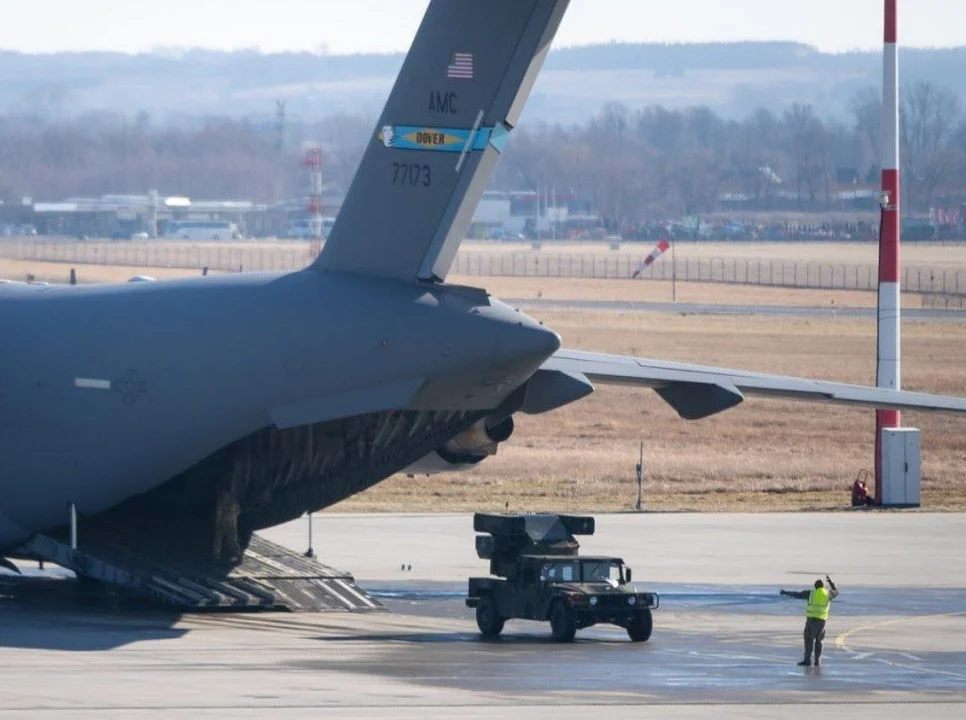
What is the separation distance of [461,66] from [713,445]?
24244mm

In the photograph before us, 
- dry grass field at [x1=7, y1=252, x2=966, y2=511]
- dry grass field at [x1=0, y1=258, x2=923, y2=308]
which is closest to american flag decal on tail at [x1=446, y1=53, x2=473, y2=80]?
dry grass field at [x1=7, y1=252, x2=966, y2=511]

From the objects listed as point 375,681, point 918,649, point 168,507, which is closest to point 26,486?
point 168,507

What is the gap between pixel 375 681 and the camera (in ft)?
61.4

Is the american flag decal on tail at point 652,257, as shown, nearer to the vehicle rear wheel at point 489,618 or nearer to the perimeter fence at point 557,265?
the perimeter fence at point 557,265

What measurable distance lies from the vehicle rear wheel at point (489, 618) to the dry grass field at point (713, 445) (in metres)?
12.1

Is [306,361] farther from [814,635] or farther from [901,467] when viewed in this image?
[901,467]

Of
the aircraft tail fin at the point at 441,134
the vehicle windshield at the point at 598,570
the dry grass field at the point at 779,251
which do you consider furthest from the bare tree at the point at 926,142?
the aircraft tail fin at the point at 441,134

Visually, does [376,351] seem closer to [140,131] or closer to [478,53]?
[478,53]

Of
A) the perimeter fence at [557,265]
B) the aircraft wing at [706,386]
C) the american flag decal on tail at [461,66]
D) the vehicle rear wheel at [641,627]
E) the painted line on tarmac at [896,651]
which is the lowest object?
the painted line on tarmac at [896,651]

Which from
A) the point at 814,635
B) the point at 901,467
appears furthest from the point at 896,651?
the point at 901,467

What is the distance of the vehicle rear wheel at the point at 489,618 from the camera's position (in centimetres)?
2266

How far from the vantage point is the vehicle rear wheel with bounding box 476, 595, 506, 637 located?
2266cm

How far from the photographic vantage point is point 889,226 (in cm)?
3644

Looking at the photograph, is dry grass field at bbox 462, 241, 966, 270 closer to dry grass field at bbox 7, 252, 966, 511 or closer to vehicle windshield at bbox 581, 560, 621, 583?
dry grass field at bbox 7, 252, 966, 511
